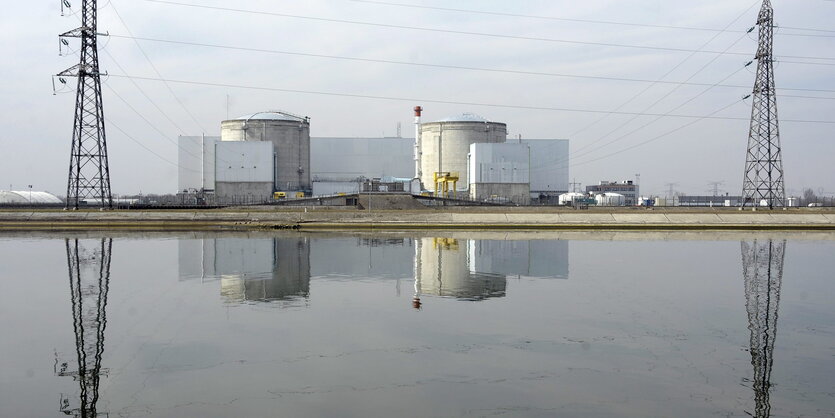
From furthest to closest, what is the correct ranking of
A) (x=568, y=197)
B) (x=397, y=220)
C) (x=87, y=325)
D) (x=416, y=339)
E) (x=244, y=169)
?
1. (x=568, y=197)
2. (x=244, y=169)
3. (x=397, y=220)
4. (x=87, y=325)
5. (x=416, y=339)

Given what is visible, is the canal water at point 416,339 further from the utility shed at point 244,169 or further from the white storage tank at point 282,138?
the white storage tank at point 282,138

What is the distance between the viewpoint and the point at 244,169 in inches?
2916

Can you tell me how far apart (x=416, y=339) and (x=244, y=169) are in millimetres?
66349

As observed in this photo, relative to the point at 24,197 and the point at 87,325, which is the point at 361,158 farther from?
the point at 87,325

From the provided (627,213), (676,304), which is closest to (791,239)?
(627,213)

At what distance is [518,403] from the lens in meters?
7.72

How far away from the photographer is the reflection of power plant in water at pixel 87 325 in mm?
7805

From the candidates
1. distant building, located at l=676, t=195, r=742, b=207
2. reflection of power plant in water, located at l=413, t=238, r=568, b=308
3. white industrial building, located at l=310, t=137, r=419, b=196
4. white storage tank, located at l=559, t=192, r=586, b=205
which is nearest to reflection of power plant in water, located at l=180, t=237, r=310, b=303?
reflection of power plant in water, located at l=413, t=238, r=568, b=308

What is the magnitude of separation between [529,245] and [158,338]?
790 inches

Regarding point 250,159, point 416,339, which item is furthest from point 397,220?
point 250,159

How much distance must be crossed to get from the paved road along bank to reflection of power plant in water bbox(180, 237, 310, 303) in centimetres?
1115

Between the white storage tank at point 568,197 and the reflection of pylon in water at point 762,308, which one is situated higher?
the white storage tank at point 568,197

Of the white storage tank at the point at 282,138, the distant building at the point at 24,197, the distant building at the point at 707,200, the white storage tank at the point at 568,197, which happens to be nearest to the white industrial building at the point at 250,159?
the white storage tank at the point at 282,138

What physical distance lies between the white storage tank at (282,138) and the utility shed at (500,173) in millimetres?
20110
